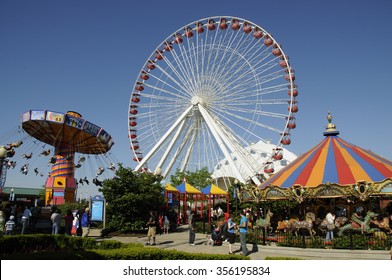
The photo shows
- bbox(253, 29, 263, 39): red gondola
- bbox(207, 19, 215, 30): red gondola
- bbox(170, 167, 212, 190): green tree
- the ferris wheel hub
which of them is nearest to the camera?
bbox(253, 29, 263, 39): red gondola

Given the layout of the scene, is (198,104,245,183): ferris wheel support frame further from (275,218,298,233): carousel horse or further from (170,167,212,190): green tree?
(170,167,212,190): green tree

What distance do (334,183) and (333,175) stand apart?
3.42ft

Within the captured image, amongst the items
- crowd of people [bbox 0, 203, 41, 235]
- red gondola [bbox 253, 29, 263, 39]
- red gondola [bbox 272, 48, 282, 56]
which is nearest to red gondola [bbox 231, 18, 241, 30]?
red gondola [bbox 253, 29, 263, 39]

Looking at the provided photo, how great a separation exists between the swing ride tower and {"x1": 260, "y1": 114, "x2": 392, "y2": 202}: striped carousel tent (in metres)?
20.8

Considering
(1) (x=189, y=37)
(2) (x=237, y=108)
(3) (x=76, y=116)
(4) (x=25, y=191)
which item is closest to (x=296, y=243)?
(2) (x=237, y=108)

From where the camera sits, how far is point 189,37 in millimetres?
30922

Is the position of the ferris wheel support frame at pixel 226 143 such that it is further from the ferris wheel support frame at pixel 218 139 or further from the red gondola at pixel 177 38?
the red gondola at pixel 177 38

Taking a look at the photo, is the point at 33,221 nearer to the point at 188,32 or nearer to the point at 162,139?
the point at 162,139

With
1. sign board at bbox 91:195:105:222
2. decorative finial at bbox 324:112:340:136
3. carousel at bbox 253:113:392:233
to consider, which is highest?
decorative finial at bbox 324:112:340:136

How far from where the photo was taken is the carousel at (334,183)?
13.9 meters

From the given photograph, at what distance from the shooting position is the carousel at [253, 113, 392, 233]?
13930mm

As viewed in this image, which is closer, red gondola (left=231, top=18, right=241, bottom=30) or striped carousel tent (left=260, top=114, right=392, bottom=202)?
striped carousel tent (left=260, top=114, right=392, bottom=202)

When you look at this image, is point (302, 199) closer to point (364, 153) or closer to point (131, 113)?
point (364, 153)

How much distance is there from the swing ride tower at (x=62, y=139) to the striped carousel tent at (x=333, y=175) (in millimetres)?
20751
